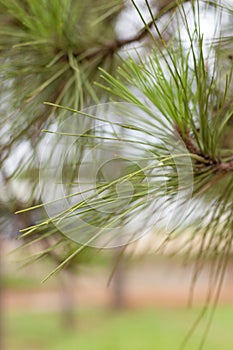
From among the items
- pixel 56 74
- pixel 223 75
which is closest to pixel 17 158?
pixel 56 74

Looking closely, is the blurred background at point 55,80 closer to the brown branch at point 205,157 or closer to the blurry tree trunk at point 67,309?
the brown branch at point 205,157

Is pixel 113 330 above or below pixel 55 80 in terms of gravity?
below

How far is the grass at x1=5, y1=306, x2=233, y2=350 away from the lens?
420 centimetres

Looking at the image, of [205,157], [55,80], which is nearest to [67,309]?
[55,80]

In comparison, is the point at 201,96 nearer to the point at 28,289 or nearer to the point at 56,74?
the point at 56,74

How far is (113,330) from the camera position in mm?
→ 4602

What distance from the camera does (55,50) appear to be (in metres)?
0.52

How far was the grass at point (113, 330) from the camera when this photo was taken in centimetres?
420

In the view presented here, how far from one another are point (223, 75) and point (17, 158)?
19 cm

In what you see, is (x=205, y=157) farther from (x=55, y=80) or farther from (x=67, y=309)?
(x=67, y=309)

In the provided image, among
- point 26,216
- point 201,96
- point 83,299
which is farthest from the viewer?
point 83,299

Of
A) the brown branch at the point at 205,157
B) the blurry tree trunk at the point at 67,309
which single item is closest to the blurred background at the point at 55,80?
the brown branch at the point at 205,157

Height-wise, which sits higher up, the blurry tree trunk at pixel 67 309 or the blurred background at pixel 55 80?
the blurred background at pixel 55 80

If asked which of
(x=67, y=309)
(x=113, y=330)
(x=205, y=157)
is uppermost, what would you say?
(x=205, y=157)
